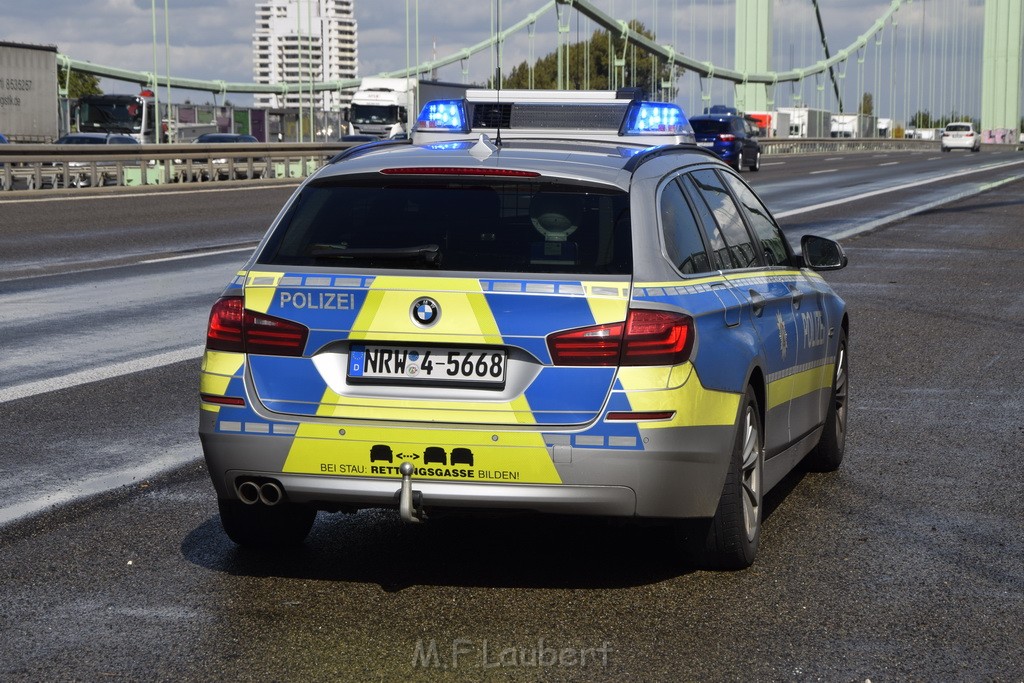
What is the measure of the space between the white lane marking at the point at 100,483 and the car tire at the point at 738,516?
7.95 ft

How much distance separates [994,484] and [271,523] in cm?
299

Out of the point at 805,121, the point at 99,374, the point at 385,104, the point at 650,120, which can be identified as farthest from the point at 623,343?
the point at 805,121

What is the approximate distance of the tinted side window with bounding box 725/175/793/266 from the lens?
20.3 feet

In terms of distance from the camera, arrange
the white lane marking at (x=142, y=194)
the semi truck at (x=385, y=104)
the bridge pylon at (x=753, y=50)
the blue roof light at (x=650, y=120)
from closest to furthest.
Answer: the blue roof light at (x=650, y=120) → the white lane marking at (x=142, y=194) → the semi truck at (x=385, y=104) → the bridge pylon at (x=753, y=50)

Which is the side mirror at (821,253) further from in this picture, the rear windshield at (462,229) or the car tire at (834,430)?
the rear windshield at (462,229)

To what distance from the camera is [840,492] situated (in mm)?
6449

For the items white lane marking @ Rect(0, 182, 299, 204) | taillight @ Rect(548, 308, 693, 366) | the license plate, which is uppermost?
taillight @ Rect(548, 308, 693, 366)

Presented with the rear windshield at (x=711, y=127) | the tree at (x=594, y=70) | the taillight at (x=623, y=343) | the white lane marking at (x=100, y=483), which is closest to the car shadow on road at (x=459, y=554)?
the taillight at (x=623, y=343)

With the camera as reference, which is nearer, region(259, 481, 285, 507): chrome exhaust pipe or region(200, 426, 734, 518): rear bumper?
region(200, 426, 734, 518): rear bumper

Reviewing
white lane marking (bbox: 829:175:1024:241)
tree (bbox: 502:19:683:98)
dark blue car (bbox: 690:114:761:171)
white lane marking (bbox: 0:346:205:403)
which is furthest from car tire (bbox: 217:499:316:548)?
tree (bbox: 502:19:683:98)

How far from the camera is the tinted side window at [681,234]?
16.4 ft

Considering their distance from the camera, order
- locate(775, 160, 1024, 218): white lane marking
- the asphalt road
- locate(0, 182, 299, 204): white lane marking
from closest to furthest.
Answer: the asphalt road, locate(775, 160, 1024, 218): white lane marking, locate(0, 182, 299, 204): white lane marking

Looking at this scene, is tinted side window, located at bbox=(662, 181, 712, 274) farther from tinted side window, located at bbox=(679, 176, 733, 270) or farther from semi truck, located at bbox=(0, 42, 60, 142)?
semi truck, located at bbox=(0, 42, 60, 142)

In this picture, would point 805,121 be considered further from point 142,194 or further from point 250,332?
point 250,332
